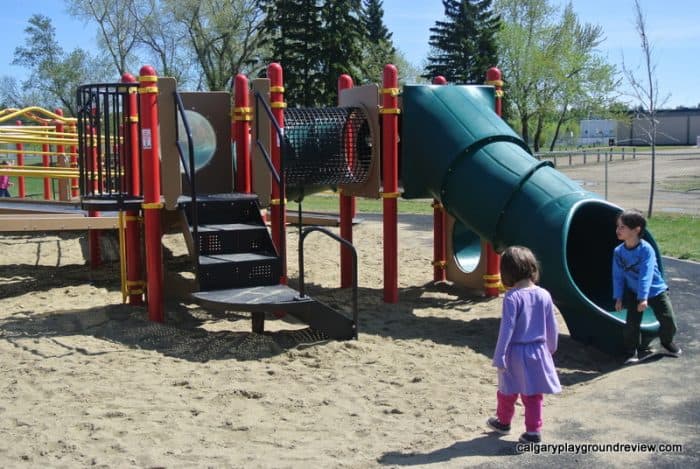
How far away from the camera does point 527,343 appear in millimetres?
4191

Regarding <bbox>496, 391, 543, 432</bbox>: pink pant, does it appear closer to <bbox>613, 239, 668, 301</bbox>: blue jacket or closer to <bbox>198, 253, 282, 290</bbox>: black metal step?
<bbox>613, 239, 668, 301</bbox>: blue jacket

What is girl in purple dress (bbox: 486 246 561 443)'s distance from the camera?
163 inches

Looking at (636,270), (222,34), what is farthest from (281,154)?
(222,34)

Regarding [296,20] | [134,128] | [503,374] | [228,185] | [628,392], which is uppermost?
[296,20]

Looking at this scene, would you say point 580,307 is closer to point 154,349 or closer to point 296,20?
point 154,349

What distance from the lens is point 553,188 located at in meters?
6.68

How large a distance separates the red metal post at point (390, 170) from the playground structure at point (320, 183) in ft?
0.05

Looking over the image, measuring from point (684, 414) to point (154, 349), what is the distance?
4038 millimetres

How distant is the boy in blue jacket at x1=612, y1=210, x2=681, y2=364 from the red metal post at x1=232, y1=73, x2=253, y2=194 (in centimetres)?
366

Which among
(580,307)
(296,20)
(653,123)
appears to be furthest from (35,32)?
(580,307)

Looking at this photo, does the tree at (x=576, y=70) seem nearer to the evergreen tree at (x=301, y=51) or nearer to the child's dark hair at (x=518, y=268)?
the evergreen tree at (x=301, y=51)

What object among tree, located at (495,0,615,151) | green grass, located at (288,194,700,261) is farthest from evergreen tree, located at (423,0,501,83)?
green grass, located at (288,194,700,261)

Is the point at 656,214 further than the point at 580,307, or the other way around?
the point at 656,214

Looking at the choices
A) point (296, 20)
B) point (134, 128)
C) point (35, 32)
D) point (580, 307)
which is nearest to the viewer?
point (580, 307)
